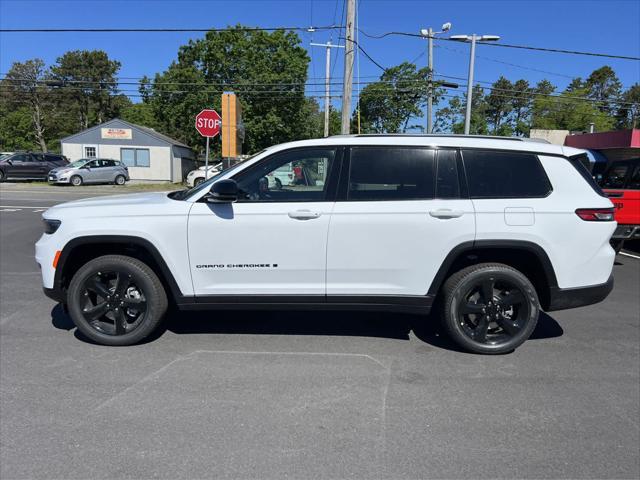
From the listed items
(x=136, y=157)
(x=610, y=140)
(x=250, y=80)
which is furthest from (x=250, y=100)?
(x=610, y=140)

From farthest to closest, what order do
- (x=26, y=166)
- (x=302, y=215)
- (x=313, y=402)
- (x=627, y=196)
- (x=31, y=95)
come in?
1. (x=31, y=95)
2. (x=26, y=166)
3. (x=627, y=196)
4. (x=302, y=215)
5. (x=313, y=402)

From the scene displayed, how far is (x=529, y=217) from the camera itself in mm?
3885

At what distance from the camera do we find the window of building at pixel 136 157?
35.9 meters

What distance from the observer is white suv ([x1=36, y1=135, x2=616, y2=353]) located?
3.88 m

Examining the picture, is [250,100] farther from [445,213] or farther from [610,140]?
[445,213]

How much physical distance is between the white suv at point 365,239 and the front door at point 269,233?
12 millimetres

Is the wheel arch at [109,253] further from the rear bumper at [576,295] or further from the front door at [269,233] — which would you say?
the rear bumper at [576,295]

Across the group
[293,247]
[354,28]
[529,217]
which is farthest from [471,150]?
[354,28]

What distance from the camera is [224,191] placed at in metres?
3.73

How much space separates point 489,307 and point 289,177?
6.95 ft

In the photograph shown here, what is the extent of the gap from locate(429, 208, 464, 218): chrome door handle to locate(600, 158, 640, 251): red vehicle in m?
5.37

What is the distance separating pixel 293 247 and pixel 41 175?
30.9 m

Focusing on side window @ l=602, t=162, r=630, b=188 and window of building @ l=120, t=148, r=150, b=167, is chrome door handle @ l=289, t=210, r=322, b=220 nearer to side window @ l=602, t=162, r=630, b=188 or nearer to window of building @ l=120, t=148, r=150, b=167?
side window @ l=602, t=162, r=630, b=188

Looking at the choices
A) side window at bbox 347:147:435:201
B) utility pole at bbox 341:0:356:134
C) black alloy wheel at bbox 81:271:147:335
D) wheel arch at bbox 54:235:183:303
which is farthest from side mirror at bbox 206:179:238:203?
utility pole at bbox 341:0:356:134
